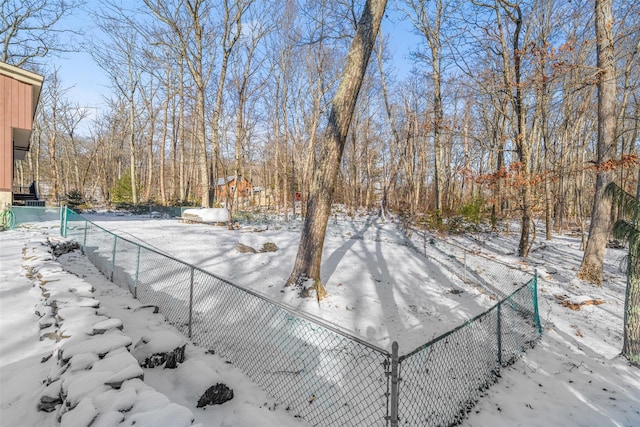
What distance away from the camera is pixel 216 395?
9.96ft

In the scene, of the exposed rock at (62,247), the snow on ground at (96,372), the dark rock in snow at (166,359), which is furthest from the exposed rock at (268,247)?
the dark rock in snow at (166,359)

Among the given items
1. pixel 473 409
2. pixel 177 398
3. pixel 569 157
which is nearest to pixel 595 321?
pixel 473 409

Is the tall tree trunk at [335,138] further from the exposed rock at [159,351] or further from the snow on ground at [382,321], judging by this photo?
the exposed rock at [159,351]

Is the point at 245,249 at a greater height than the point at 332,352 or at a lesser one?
greater

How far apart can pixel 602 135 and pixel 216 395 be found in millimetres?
10948

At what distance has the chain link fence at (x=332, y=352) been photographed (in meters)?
3.30

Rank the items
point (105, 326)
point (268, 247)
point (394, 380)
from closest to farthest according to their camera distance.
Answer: point (394, 380), point (105, 326), point (268, 247)

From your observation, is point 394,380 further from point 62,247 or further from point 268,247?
point 62,247

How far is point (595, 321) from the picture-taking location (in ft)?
20.6

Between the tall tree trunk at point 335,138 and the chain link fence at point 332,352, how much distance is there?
4.73ft

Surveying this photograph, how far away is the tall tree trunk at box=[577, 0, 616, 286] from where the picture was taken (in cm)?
784

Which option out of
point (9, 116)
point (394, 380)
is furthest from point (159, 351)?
point (9, 116)

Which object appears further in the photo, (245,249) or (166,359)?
(245,249)

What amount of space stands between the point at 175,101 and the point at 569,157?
3276 cm
